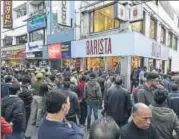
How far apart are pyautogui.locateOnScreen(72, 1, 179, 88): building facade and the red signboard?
209 centimetres

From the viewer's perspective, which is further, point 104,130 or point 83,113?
point 83,113

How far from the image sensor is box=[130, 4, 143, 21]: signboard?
58.4 ft

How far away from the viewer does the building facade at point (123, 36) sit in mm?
17516

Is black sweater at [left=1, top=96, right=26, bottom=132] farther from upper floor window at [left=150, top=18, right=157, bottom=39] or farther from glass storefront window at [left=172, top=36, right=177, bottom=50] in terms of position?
glass storefront window at [left=172, top=36, right=177, bottom=50]

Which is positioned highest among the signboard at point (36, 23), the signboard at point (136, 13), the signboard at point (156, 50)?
the signboard at point (36, 23)

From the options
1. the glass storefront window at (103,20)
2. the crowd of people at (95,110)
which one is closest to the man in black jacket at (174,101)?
the crowd of people at (95,110)

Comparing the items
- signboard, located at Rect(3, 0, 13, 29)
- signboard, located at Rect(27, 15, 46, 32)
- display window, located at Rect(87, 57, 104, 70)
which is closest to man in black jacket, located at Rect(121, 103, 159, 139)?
display window, located at Rect(87, 57, 104, 70)

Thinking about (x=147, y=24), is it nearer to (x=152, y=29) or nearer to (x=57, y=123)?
(x=152, y=29)

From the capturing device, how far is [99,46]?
1870 cm

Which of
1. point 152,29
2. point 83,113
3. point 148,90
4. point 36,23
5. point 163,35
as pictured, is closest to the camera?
point 148,90

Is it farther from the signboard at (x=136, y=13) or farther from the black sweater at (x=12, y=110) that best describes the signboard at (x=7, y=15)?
the black sweater at (x=12, y=110)

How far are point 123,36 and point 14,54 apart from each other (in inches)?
858

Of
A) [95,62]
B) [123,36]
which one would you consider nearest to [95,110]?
[123,36]

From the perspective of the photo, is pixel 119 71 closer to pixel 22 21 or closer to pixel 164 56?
pixel 164 56
